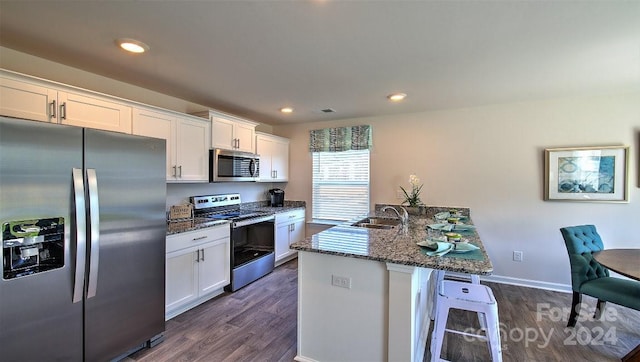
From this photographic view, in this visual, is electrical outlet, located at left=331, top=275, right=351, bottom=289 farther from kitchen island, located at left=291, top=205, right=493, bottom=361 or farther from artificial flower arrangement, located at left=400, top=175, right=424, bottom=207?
artificial flower arrangement, located at left=400, top=175, right=424, bottom=207

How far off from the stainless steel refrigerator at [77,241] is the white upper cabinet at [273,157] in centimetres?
201

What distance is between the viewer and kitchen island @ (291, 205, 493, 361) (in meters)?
1.69

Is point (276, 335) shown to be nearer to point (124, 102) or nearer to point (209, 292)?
point (209, 292)

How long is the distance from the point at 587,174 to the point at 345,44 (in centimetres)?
321

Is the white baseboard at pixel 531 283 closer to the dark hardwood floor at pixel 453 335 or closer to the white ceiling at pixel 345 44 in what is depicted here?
the dark hardwood floor at pixel 453 335

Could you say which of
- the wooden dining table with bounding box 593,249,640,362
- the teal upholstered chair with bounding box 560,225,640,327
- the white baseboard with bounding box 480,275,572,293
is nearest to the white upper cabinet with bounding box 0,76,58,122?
the wooden dining table with bounding box 593,249,640,362

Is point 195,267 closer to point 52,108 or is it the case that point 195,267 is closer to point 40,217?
point 40,217

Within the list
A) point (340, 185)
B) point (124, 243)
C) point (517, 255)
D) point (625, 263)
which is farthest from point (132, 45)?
point (517, 255)

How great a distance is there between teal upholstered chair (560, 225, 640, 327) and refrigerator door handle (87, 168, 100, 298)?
3571mm

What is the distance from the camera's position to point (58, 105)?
2098 mm

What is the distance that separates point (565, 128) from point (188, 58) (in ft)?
13.2

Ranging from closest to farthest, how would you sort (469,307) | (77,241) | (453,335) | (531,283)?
(77,241), (469,307), (453,335), (531,283)

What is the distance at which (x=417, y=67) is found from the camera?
237 centimetres

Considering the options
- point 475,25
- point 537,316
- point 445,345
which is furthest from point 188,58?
point 537,316
